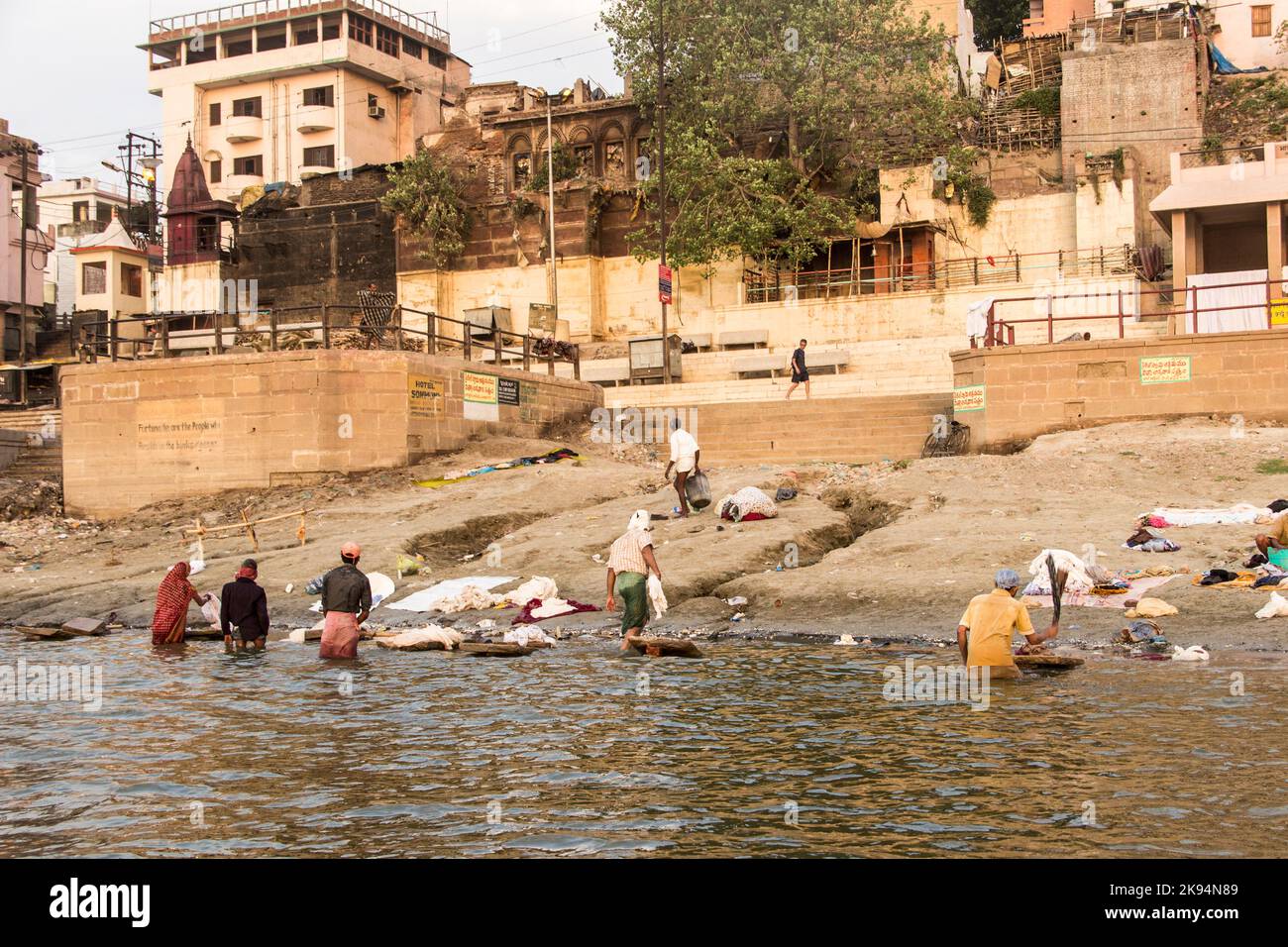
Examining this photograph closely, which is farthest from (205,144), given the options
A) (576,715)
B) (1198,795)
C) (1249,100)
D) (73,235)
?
(1198,795)

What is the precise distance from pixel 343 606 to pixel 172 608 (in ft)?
10.6

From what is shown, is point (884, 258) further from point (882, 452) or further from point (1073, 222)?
point (882, 452)

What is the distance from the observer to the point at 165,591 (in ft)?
52.2

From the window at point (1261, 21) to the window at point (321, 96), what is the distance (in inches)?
1659

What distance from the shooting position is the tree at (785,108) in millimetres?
40844

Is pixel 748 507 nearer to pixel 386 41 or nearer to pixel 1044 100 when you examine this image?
pixel 1044 100

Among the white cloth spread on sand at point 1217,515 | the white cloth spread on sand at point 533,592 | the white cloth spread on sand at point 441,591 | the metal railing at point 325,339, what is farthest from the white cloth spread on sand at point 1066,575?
the metal railing at point 325,339

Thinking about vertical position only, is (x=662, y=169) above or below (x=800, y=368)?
above

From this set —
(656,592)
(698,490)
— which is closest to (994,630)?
(656,592)

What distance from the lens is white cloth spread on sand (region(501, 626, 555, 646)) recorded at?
14763mm

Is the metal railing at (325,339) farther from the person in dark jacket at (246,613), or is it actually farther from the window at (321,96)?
the window at (321,96)

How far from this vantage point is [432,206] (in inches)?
1874

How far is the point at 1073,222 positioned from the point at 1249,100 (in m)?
7.76

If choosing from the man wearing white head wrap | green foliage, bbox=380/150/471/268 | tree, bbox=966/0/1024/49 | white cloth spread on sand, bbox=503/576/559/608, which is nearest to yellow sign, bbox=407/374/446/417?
white cloth spread on sand, bbox=503/576/559/608
